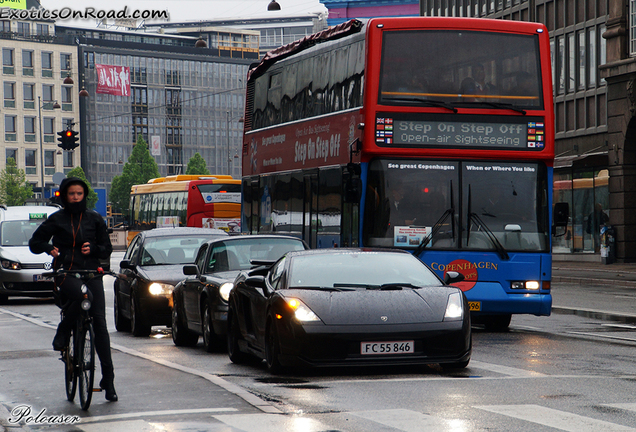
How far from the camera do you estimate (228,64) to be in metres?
156

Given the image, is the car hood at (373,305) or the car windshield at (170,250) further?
the car windshield at (170,250)

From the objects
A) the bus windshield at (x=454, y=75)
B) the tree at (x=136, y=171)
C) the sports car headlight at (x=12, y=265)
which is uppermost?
the tree at (x=136, y=171)

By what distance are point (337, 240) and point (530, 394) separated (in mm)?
8006

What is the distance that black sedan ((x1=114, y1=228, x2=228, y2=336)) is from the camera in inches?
606

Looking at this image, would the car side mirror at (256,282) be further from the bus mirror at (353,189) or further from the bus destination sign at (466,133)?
the bus destination sign at (466,133)

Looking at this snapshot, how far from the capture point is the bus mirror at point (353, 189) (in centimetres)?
1508

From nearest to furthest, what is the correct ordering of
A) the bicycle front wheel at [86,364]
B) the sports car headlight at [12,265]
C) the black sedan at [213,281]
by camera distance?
the bicycle front wheel at [86,364]
the black sedan at [213,281]
the sports car headlight at [12,265]

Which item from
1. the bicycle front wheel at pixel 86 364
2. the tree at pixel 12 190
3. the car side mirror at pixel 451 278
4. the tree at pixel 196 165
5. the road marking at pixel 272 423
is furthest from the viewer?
the tree at pixel 196 165

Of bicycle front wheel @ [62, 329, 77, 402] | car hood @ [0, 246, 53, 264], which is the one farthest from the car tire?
car hood @ [0, 246, 53, 264]

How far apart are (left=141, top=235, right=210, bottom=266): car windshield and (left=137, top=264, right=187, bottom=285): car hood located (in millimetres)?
240

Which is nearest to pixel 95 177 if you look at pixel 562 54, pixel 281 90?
pixel 562 54

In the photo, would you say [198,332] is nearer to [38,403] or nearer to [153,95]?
[38,403]

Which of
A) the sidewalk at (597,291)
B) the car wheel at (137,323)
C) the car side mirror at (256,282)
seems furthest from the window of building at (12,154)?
the car side mirror at (256,282)

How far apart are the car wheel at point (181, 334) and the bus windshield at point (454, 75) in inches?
160
